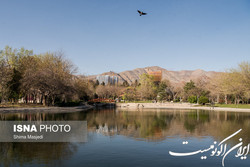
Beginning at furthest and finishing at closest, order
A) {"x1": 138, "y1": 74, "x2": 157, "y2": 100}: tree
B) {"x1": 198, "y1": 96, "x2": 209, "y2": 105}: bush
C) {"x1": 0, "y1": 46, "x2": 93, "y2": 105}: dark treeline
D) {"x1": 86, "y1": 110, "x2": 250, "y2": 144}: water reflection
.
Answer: {"x1": 138, "y1": 74, "x2": 157, "y2": 100}: tree
{"x1": 198, "y1": 96, "x2": 209, "y2": 105}: bush
{"x1": 0, "y1": 46, "x2": 93, "y2": 105}: dark treeline
{"x1": 86, "y1": 110, "x2": 250, "y2": 144}: water reflection

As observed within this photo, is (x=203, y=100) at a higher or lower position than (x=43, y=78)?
lower

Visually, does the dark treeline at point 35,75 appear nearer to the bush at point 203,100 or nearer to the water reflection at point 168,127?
the water reflection at point 168,127

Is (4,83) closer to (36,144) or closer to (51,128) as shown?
(51,128)

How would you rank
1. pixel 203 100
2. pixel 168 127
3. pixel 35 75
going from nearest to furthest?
1. pixel 168 127
2. pixel 35 75
3. pixel 203 100

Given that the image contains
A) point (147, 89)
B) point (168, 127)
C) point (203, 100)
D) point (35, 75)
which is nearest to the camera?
point (168, 127)

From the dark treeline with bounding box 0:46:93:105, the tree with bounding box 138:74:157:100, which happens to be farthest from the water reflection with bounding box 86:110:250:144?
the tree with bounding box 138:74:157:100

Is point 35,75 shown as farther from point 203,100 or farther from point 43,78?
point 203,100

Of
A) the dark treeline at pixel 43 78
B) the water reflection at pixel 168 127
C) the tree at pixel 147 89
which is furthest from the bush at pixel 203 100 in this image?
the water reflection at pixel 168 127

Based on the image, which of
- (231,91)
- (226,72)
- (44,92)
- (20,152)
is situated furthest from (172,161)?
(226,72)

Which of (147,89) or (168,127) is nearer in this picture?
(168,127)

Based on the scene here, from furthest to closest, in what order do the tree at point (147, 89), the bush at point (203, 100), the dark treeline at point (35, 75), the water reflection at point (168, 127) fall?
the tree at point (147, 89)
the bush at point (203, 100)
the dark treeline at point (35, 75)
the water reflection at point (168, 127)

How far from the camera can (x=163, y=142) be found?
63.5 ft

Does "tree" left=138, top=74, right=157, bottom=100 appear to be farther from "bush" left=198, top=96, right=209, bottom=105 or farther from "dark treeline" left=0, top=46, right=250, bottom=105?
"bush" left=198, top=96, right=209, bottom=105

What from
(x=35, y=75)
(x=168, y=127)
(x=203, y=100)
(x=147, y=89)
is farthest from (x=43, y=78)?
(x=147, y=89)
